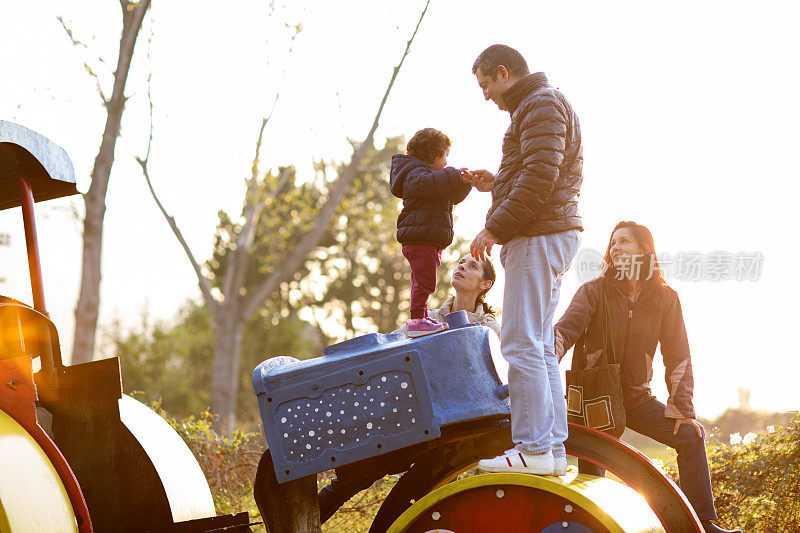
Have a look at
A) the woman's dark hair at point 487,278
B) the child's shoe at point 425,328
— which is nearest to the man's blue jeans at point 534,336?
the child's shoe at point 425,328

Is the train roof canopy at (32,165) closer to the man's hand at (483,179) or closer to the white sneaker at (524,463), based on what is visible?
the man's hand at (483,179)

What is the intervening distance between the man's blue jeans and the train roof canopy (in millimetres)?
2261

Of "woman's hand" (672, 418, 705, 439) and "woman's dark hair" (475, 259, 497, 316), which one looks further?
"woman's dark hair" (475, 259, 497, 316)

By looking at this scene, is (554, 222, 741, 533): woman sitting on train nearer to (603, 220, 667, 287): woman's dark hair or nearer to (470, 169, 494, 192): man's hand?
(603, 220, 667, 287): woman's dark hair

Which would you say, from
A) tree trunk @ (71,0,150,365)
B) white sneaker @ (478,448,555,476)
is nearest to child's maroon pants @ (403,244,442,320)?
white sneaker @ (478,448,555,476)

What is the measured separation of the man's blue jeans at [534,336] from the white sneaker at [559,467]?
0.24 ft

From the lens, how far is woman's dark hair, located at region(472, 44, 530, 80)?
433 centimetres

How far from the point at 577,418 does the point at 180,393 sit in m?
25.8

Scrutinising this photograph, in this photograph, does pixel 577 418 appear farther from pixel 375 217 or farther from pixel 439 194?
pixel 375 217

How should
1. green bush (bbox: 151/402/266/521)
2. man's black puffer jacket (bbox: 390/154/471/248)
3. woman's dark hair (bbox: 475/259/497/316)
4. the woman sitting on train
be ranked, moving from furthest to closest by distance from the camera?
green bush (bbox: 151/402/266/521) → woman's dark hair (bbox: 475/259/497/316) → the woman sitting on train → man's black puffer jacket (bbox: 390/154/471/248)

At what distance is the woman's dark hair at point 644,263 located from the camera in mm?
5328

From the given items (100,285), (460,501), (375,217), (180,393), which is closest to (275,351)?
(180,393)

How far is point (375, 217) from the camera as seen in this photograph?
21.1 meters

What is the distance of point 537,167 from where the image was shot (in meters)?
4.00
